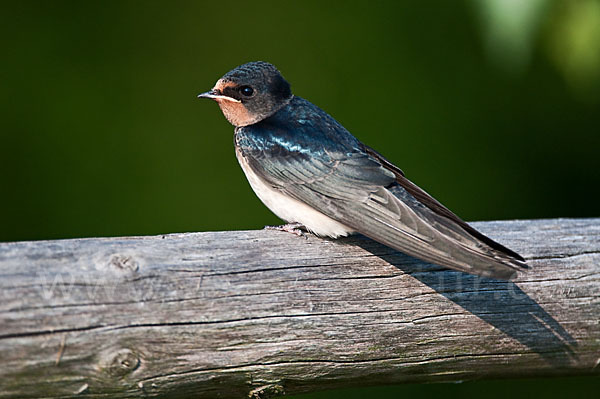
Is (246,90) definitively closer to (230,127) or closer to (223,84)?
(223,84)

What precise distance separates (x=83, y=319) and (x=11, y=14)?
9.81 ft

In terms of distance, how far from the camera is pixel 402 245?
7.37ft

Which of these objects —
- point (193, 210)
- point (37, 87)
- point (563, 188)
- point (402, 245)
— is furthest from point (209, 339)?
point (563, 188)

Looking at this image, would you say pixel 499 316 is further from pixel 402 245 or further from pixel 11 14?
pixel 11 14

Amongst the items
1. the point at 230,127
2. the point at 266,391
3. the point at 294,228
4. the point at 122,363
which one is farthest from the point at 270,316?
the point at 230,127

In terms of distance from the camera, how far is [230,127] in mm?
4660

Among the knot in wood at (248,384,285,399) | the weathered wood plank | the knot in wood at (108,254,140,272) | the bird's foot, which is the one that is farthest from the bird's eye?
the knot in wood at (248,384,285,399)

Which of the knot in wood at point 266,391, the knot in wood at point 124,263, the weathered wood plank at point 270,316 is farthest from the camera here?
the knot in wood at point 266,391

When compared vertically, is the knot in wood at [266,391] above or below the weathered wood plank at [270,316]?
below

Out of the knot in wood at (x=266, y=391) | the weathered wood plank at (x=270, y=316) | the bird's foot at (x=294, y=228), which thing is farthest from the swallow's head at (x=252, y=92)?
the knot in wood at (x=266, y=391)

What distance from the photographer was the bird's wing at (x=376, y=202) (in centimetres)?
213

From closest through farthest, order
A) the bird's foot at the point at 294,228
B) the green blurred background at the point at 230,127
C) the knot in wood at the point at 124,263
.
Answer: the knot in wood at the point at 124,263
the bird's foot at the point at 294,228
the green blurred background at the point at 230,127

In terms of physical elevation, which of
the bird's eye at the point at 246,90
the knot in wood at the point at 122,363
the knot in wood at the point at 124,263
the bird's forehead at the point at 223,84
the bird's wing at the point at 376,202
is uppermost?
the bird's forehead at the point at 223,84

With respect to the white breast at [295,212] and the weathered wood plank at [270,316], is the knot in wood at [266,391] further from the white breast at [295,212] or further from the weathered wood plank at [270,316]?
the white breast at [295,212]
